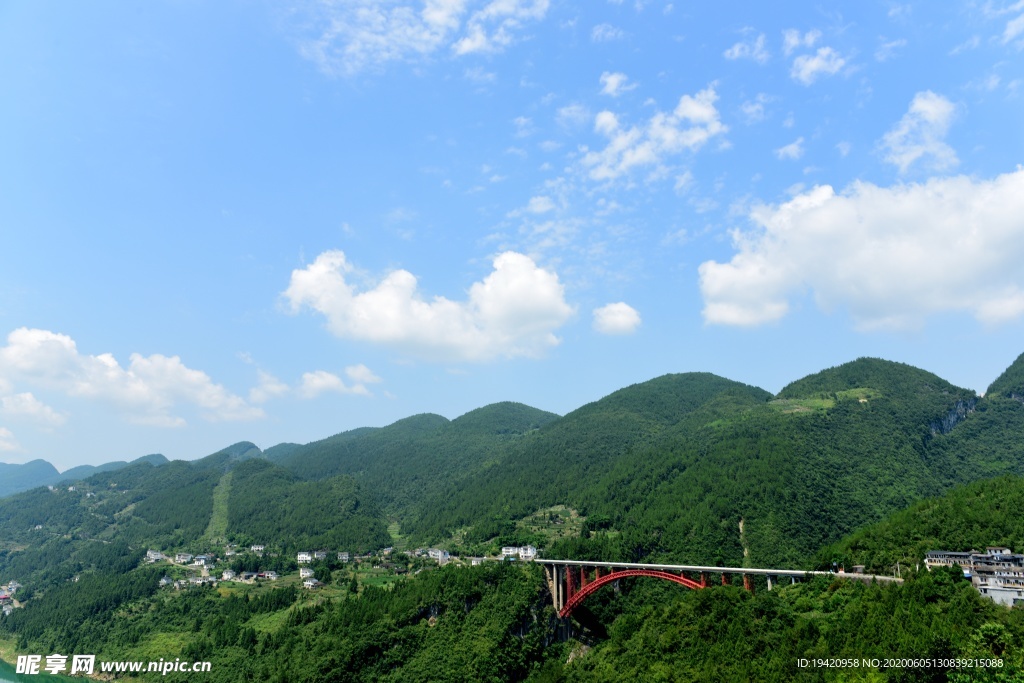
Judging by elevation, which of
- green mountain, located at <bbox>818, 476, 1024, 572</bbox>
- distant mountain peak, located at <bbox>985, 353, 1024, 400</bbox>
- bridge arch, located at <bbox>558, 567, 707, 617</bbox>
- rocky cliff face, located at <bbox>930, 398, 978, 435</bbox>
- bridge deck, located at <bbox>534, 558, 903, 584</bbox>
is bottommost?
bridge arch, located at <bbox>558, 567, 707, 617</bbox>

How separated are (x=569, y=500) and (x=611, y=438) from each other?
4256 cm

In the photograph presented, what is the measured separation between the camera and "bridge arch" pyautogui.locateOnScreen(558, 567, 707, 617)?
64.5 metres

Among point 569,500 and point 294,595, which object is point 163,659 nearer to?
point 294,595

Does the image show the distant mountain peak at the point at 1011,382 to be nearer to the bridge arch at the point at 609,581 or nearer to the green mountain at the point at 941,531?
the green mountain at the point at 941,531

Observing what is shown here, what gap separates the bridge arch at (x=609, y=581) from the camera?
2539 inches

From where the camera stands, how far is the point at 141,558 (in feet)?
432

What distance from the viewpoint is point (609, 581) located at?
7219cm

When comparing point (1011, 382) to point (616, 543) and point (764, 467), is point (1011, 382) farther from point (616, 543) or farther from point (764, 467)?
point (616, 543)

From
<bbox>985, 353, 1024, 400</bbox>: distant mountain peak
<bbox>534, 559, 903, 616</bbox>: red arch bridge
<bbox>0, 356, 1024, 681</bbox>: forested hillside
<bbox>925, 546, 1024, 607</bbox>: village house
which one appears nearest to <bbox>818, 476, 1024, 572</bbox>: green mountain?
<bbox>0, 356, 1024, 681</bbox>: forested hillside

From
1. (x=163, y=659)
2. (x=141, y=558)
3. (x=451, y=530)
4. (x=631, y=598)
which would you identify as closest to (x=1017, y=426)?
(x=631, y=598)

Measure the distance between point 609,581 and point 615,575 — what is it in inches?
59.5

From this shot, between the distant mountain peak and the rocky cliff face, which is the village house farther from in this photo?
the distant mountain peak

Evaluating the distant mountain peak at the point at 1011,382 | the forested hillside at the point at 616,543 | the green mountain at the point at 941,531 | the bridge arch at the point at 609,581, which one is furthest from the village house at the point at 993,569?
the distant mountain peak at the point at 1011,382

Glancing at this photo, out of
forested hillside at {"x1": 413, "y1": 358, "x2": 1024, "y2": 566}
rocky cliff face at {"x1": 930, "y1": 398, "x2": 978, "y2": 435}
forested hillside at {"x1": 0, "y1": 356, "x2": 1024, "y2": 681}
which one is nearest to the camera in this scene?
forested hillside at {"x1": 0, "y1": 356, "x2": 1024, "y2": 681}
